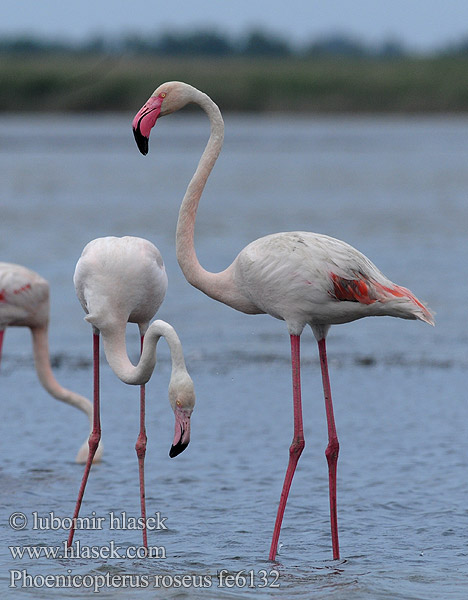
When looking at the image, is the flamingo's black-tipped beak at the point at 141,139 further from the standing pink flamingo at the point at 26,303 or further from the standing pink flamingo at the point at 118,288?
the standing pink flamingo at the point at 26,303

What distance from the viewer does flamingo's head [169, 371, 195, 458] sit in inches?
214

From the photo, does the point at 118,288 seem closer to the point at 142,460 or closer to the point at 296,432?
the point at 142,460

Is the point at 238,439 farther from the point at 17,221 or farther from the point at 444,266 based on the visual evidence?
the point at 17,221

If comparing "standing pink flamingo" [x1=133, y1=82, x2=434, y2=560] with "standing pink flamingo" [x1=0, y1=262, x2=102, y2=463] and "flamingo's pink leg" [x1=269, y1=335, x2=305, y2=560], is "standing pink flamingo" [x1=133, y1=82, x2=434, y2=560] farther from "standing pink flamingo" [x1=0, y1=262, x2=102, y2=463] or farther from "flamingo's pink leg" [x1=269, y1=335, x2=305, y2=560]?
"standing pink flamingo" [x1=0, y1=262, x2=102, y2=463]

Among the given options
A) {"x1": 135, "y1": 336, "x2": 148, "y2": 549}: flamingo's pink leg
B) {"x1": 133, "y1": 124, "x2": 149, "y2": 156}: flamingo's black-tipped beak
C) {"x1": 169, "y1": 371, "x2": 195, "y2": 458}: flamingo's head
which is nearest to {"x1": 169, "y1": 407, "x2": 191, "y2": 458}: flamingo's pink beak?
{"x1": 169, "y1": 371, "x2": 195, "y2": 458}: flamingo's head

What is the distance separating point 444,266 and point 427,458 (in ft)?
29.0

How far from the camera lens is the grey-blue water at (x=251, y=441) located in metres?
5.91

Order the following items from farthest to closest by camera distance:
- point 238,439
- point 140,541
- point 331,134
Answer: point 331,134 → point 238,439 → point 140,541

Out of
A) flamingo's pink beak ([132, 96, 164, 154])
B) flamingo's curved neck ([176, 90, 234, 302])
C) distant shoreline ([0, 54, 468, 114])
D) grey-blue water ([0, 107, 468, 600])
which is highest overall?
distant shoreline ([0, 54, 468, 114])

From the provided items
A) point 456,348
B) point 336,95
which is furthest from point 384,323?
point 336,95

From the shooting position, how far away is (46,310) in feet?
29.8

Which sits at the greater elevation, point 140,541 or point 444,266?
point 444,266

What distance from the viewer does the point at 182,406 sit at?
5.45 meters

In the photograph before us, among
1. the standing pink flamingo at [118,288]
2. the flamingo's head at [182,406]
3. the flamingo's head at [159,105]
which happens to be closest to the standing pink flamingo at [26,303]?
the standing pink flamingo at [118,288]
